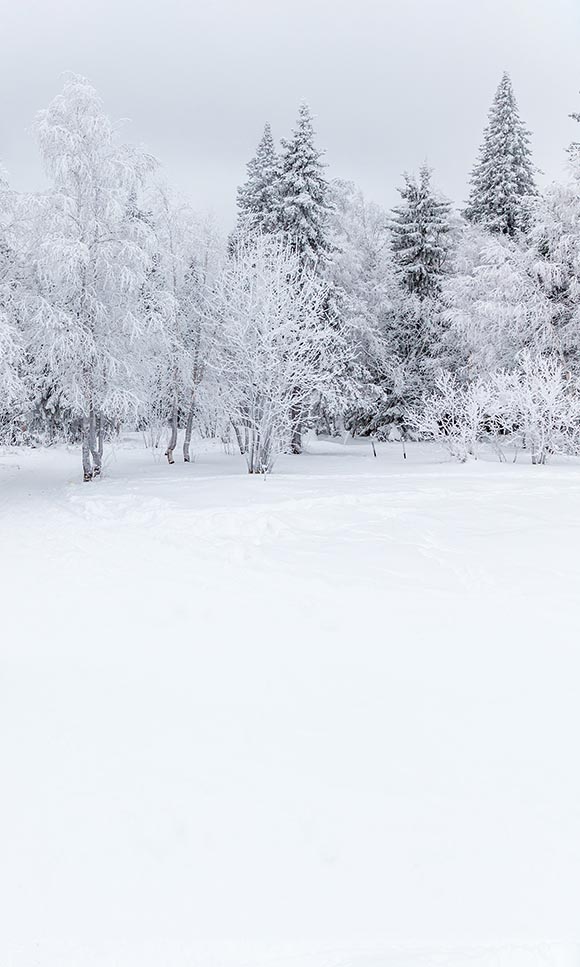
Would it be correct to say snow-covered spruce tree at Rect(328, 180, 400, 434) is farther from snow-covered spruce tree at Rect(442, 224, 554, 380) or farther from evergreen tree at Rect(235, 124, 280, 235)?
snow-covered spruce tree at Rect(442, 224, 554, 380)

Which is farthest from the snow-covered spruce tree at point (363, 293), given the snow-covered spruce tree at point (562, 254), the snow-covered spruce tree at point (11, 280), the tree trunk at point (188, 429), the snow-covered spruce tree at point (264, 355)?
the snow-covered spruce tree at point (11, 280)

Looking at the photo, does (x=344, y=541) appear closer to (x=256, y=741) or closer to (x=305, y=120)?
(x=256, y=741)

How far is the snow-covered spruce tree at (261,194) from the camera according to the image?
82.2ft

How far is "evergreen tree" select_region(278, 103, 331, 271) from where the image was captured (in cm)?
2444

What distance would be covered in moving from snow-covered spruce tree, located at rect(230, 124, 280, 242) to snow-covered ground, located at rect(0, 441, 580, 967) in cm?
1943

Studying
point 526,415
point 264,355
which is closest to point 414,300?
point 526,415

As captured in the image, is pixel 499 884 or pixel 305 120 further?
pixel 305 120

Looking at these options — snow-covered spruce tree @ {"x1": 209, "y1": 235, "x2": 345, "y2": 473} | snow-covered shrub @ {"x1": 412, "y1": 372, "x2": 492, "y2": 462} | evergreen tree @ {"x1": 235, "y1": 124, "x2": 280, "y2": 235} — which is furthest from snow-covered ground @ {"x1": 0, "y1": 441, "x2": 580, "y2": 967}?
evergreen tree @ {"x1": 235, "y1": 124, "x2": 280, "y2": 235}

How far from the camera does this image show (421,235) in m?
27.6

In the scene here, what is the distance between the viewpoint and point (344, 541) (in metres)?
9.05

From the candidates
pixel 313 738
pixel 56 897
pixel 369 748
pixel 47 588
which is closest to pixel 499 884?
pixel 369 748

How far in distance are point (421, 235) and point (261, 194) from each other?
7145 mm

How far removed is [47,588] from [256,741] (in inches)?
167

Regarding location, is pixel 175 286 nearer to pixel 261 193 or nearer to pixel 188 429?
pixel 188 429
